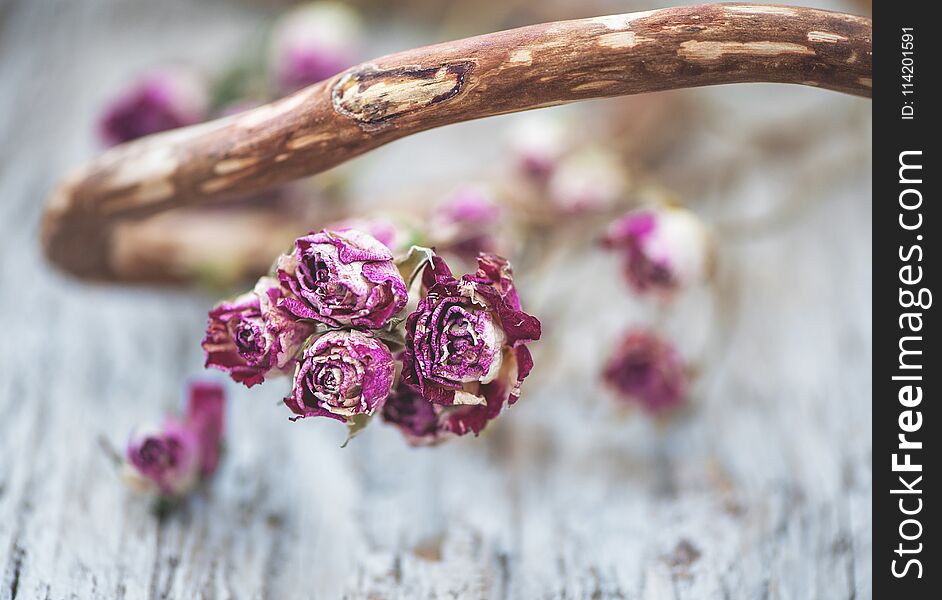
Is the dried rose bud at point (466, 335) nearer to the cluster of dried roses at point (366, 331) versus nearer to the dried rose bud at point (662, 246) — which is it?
the cluster of dried roses at point (366, 331)

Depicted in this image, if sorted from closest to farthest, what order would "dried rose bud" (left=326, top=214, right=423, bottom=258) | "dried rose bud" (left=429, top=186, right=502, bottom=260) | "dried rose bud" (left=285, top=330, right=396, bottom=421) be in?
1. "dried rose bud" (left=285, top=330, right=396, bottom=421)
2. "dried rose bud" (left=326, top=214, right=423, bottom=258)
3. "dried rose bud" (left=429, top=186, right=502, bottom=260)

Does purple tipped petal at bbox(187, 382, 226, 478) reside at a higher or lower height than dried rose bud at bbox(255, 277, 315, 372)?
lower

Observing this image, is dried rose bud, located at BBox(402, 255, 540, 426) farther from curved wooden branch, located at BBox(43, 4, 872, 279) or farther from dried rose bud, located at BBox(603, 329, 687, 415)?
dried rose bud, located at BBox(603, 329, 687, 415)

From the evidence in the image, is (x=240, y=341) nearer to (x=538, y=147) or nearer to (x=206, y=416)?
(x=206, y=416)

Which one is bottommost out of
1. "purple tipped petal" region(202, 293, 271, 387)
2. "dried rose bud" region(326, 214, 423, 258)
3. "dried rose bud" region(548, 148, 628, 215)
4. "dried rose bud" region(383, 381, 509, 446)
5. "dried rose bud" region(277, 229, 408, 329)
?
"dried rose bud" region(383, 381, 509, 446)

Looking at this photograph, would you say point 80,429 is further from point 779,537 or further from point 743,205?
point 743,205

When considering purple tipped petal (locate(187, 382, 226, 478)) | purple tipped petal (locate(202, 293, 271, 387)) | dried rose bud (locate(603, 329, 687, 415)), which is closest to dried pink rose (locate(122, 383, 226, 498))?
purple tipped petal (locate(187, 382, 226, 478))

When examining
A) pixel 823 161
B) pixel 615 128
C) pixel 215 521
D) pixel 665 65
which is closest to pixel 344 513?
pixel 215 521
